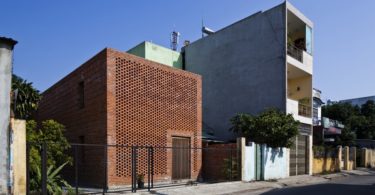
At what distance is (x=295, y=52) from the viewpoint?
27438 mm

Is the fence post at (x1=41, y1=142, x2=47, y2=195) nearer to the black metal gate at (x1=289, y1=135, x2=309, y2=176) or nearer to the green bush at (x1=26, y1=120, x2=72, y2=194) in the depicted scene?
the green bush at (x1=26, y1=120, x2=72, y2=194)

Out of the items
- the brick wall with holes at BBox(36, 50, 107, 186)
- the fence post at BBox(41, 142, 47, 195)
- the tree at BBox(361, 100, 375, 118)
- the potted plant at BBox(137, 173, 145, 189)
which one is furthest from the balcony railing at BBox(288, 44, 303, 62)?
the tree at BBox(361, 100, 375, 118)

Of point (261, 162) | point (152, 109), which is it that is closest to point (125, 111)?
point (152, 109)

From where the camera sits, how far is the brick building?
17312 millimetres

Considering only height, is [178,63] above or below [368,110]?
above

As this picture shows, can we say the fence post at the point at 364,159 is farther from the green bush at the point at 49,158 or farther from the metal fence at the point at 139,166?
the green bush at the point at 49,158

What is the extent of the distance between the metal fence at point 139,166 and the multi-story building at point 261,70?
19.7 feet

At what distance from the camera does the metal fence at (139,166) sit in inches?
617

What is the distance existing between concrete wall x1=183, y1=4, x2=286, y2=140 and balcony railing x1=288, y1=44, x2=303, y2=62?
64.0 inches

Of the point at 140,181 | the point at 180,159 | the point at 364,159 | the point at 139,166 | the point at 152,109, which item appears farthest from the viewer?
the point at 364,159

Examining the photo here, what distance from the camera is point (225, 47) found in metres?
28.7

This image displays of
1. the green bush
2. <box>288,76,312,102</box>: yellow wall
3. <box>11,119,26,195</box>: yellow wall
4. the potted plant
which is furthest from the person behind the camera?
<box>288,76,312,102</box>: yellow wall

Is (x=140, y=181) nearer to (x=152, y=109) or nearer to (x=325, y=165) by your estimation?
(x=152, y=109)

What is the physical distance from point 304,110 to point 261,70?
15.6 ft
